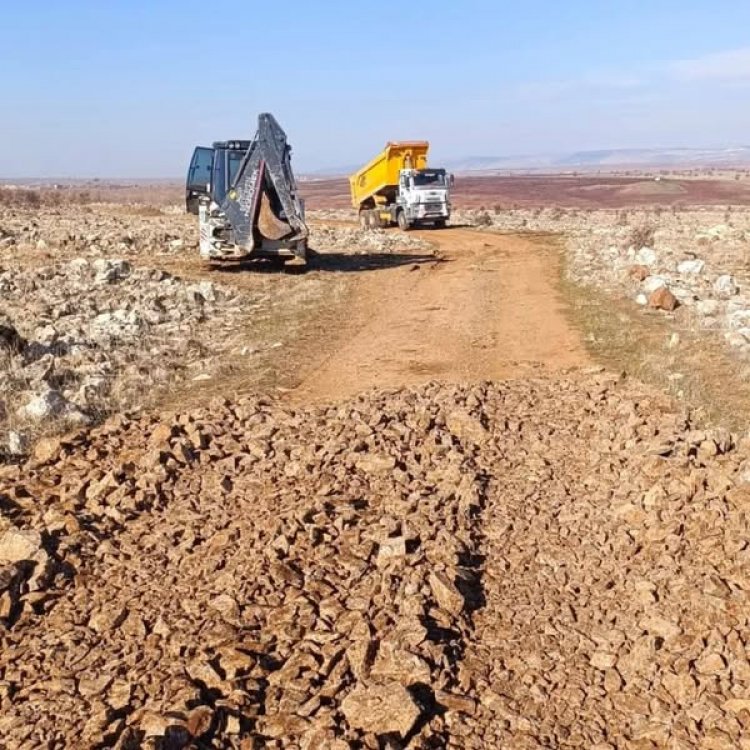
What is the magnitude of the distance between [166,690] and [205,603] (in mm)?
806

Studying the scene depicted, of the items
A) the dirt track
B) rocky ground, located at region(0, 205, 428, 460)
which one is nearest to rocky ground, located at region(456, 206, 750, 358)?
the dirt track

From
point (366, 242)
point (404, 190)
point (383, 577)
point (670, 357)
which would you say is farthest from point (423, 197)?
point (383, 577)

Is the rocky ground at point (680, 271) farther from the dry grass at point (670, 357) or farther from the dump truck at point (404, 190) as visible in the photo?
the dump truck at point (404, 190)

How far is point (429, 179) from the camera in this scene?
100 feet

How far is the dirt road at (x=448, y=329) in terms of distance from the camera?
9688mm

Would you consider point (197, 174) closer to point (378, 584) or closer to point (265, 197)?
point (265, 197)

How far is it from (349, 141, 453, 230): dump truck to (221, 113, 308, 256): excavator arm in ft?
44.3

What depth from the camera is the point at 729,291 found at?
45.6 feet

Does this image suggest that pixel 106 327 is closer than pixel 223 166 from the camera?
Yes

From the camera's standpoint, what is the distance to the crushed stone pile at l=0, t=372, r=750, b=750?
400 cm

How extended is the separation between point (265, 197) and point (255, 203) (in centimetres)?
47

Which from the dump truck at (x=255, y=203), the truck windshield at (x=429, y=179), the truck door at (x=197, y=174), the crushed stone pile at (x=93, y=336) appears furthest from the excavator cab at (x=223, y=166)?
the truck windshield at (x=429, y=179)

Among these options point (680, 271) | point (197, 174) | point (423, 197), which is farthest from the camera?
point (423, 197)

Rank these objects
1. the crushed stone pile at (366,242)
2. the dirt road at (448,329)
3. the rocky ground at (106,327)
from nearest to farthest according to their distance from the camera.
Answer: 1. the rocky ground at (106,327)
2. the dirt road at (448,329)
3. the crushed stone pile at (366,242)
